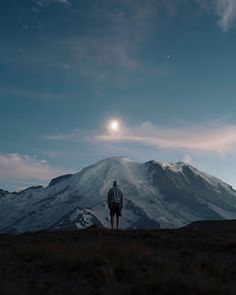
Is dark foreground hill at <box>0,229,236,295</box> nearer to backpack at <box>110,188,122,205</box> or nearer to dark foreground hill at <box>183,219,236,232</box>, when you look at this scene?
backpack at <box>110,188,122,205</box>

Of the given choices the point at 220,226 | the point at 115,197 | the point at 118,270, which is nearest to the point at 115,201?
the point at 115,197

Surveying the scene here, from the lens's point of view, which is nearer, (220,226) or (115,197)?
(115,197)

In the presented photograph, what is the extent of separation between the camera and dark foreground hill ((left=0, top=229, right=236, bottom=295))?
36.6 feet

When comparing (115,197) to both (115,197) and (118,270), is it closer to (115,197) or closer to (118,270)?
(115,197)

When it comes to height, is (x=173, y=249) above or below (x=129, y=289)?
above

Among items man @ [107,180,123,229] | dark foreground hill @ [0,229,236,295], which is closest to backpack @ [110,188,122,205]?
man @ [107,180,123,229]

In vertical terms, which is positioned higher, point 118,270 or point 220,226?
point 220,226

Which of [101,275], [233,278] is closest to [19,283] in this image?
[101,275]

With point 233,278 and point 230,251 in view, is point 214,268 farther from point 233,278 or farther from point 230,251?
point 230,251

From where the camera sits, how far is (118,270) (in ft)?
47.0

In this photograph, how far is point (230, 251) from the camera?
19344 mm

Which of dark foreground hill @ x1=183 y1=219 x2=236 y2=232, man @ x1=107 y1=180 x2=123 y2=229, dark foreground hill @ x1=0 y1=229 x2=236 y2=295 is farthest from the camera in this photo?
dark foreground hill @ x1=183 y1=219 x2=236 y2=232

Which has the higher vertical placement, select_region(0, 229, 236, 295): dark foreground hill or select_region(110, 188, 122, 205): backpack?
select_region(110, 188, 122, 205): backpack

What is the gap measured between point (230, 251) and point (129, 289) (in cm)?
898
